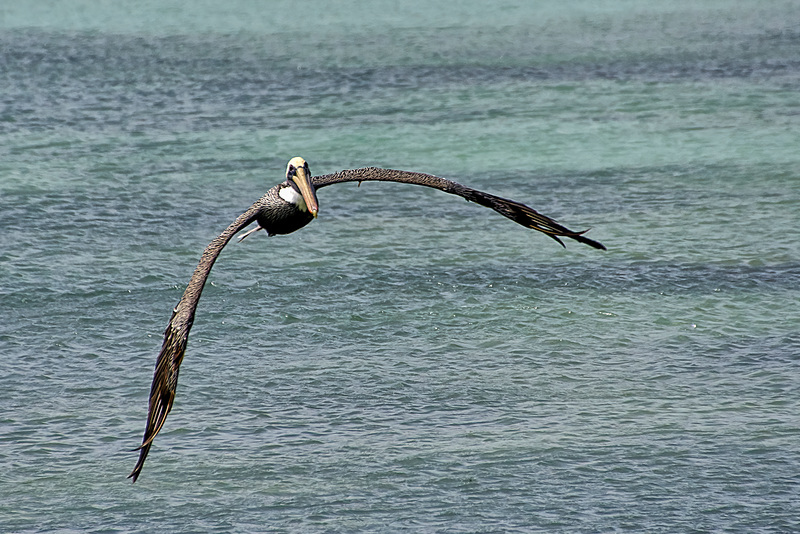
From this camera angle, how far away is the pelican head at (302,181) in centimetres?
593

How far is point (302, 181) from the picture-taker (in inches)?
239

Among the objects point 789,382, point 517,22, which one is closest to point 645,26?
point 517,22

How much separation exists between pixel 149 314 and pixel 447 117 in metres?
5.72

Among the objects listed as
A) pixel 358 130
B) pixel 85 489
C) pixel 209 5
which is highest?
pixel 209 5

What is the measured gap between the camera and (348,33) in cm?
1784

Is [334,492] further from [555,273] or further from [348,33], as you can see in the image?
[348,33]

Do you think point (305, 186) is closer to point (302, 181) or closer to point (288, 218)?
point (302, 181)

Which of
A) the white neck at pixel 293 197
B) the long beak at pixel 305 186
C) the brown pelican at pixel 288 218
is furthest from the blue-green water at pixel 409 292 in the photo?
the long beak at pixel 305 186

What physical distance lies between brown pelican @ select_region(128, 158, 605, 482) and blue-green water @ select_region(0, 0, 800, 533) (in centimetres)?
132

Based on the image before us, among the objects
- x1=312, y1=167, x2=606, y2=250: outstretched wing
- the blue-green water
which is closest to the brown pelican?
x1=312, y1=167, x2=606, y2=250: outstretched wing

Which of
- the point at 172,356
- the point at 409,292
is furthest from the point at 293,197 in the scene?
the point at 409,292

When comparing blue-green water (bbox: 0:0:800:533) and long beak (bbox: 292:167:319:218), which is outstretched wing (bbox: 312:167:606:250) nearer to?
long beak (bbox: 292:167:319:218)

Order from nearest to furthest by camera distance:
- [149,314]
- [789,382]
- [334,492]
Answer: [334,492] < [789,382] < [149,314]

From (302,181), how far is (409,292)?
3261 mm
